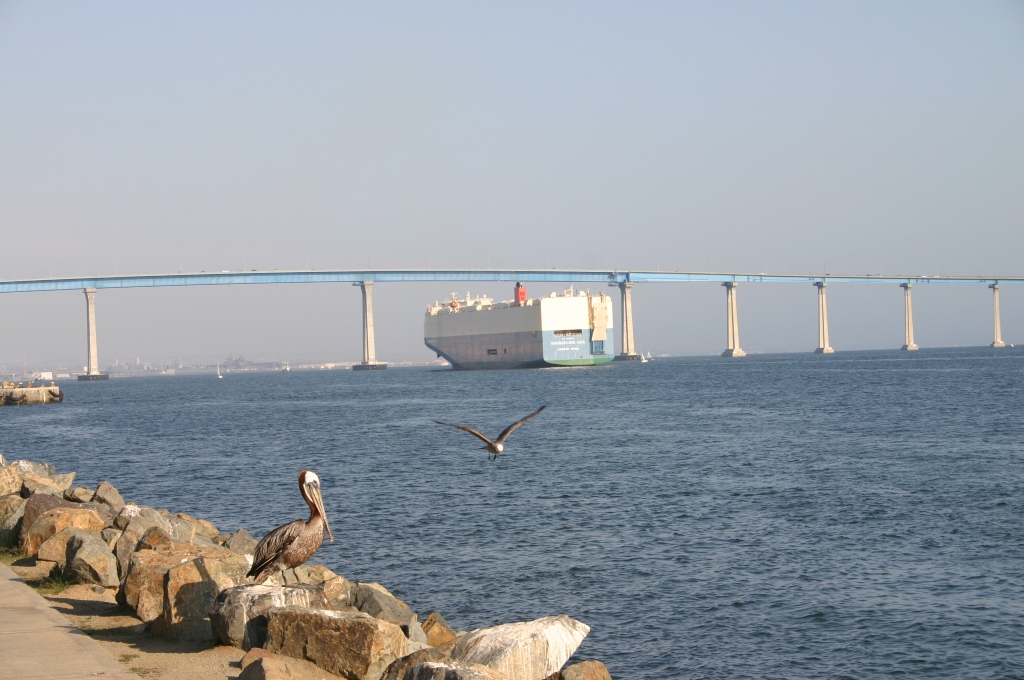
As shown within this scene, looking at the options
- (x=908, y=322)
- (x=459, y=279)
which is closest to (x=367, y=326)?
(x=459, y=279)

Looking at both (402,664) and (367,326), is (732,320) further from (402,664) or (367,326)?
(402,664)

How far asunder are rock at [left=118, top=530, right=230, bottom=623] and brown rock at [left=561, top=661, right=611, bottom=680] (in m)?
3.03

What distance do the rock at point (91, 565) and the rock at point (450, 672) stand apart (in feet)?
15.3

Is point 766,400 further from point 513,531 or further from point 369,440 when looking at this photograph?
point 513,531

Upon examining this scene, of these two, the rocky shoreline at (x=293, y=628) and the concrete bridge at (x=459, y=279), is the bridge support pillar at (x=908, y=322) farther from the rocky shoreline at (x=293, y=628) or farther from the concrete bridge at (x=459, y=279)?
the rocky shoreline at (x=293, y=628)

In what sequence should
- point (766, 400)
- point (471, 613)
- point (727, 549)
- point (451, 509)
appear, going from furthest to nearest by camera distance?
point (766, 400) < point (451, 509) < point (727, 549) < point (471, 613)

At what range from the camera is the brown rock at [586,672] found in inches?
298

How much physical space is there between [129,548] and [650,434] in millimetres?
24798

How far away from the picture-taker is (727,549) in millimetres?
14383

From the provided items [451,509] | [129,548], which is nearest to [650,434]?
[451,509]

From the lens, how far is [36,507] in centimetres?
1121

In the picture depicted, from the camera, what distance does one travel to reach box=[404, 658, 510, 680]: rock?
515 centimetres

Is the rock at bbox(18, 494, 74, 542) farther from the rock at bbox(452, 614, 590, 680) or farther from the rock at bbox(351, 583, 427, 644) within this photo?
the rock at bbox(452, 614, 590, 680)

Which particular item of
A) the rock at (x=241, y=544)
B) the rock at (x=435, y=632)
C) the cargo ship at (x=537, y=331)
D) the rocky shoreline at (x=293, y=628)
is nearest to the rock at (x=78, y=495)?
the rock at (x=241, y=544)
